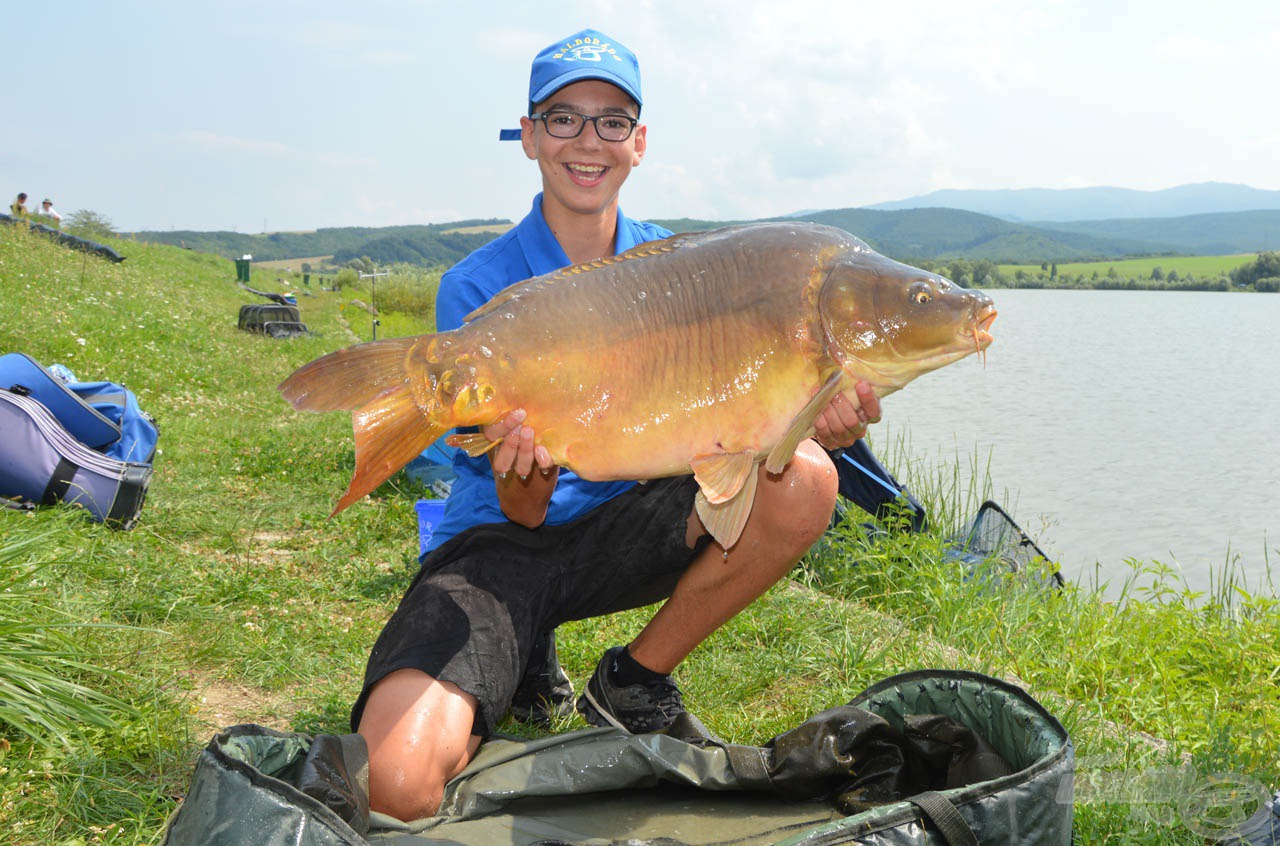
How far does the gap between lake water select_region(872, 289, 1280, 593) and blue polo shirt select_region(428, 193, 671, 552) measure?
283cm

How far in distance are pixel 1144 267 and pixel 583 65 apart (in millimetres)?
47058

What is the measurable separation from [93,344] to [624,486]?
652 cm

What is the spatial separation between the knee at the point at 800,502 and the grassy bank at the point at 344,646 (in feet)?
1.70

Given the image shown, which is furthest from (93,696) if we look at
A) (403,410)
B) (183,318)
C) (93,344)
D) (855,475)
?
(183,318)

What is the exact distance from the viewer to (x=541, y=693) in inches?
103

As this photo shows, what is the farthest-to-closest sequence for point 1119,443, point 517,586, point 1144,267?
point 1144,267 < point 1119,443 < point 517,586

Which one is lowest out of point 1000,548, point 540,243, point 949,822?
point 1000,548

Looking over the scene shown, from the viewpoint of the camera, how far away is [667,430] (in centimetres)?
185

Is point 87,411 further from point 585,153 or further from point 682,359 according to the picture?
point 682,359

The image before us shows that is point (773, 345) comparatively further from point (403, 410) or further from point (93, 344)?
point (93, 344)

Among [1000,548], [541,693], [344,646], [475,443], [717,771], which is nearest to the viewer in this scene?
[475,443]

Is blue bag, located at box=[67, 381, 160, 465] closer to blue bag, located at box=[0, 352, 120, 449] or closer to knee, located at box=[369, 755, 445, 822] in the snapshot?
blue bag, located at box=[0, 352, 120, 449]

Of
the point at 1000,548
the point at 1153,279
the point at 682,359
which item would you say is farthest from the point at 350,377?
the point at 1153,279

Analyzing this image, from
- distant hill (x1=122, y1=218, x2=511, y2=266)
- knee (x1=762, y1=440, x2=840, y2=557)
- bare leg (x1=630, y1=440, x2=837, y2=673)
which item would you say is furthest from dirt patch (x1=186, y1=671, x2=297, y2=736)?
distant hill (x1=122, y1=218, x2=511, y2=266)
